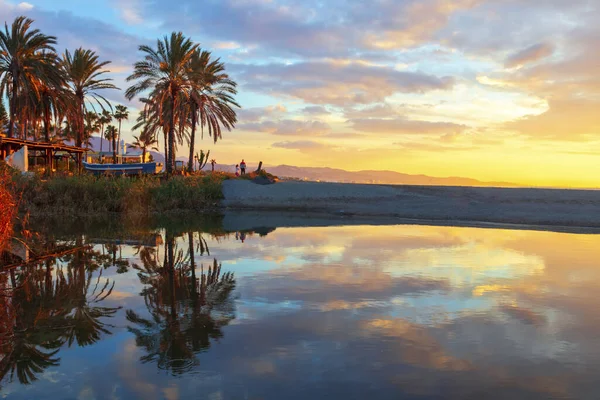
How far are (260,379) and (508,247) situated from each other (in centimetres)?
1107

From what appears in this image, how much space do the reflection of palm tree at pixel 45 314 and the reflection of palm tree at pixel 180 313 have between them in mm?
648

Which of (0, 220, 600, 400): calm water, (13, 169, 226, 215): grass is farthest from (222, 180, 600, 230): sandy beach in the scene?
(0, 220, 600, 400): calm water

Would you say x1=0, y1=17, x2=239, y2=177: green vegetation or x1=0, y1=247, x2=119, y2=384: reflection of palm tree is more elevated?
x1=0, y1=17, x2=239, y2=177: green vegetation

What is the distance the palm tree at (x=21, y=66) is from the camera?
3288cm

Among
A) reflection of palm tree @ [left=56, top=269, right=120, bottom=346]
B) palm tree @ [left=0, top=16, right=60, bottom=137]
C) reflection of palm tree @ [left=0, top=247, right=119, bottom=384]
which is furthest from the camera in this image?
palm tree @ [left=0, top=16, right=60, bottom=137]

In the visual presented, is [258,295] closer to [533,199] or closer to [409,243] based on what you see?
[409,243]

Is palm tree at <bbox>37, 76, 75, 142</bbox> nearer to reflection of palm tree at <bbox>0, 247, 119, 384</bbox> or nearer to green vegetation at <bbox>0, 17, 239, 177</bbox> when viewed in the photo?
green vegetation at <bbox>0, 17, 239, 177</bbox>

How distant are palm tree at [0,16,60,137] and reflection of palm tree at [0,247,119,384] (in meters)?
28.3

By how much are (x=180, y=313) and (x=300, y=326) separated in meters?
1.79

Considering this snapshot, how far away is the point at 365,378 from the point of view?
4.51m

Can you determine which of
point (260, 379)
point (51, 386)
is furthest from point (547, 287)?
point (51, 386)

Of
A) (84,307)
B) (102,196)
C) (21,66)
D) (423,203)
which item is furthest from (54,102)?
(84,307)

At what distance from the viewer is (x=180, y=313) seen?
661 cm

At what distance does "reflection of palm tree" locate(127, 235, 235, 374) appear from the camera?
5.15 meters
